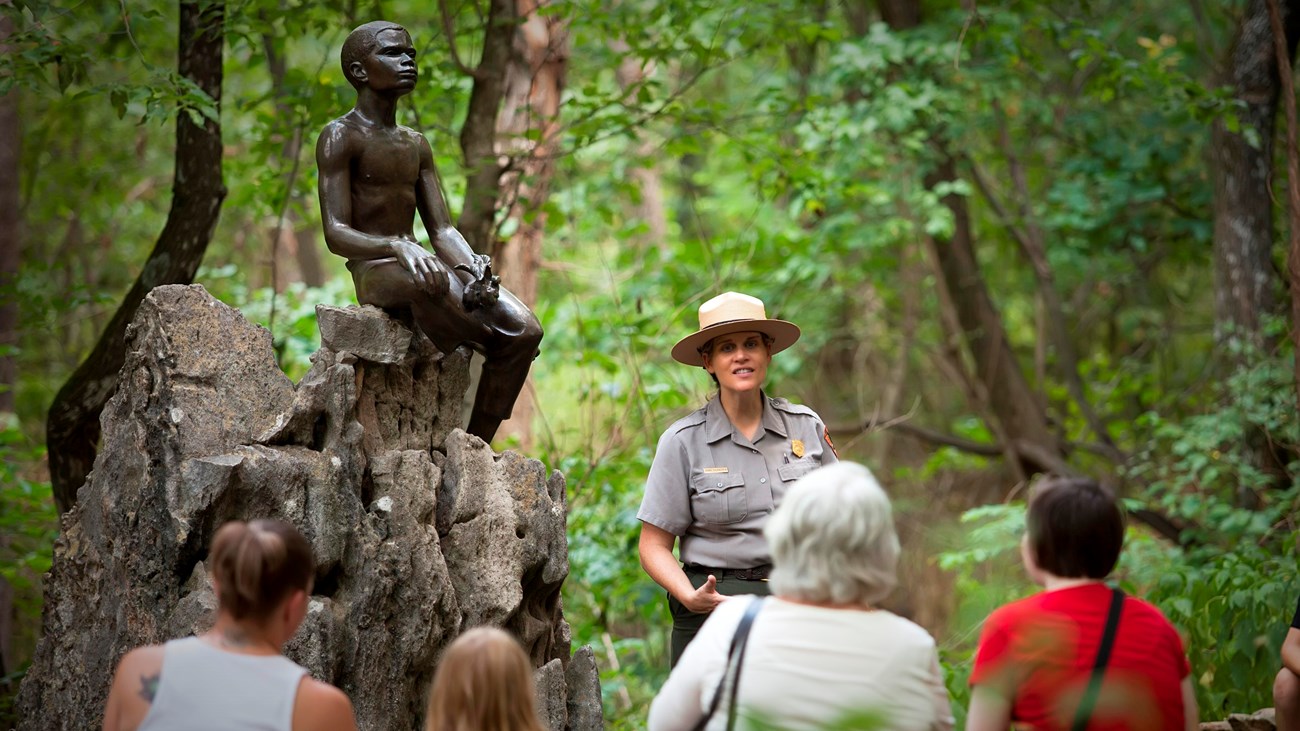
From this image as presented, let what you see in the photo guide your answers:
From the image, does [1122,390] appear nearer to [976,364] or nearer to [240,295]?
[976,364]

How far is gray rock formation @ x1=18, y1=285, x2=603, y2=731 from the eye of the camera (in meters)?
3.46

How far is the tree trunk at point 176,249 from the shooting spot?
212 inches

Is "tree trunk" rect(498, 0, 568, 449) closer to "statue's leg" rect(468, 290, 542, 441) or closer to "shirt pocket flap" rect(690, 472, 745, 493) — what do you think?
"statue's leg" rect(468, 290, 542, 441)

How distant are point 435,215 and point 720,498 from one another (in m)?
1.50

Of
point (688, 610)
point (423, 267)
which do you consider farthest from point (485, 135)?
point (688, 610)

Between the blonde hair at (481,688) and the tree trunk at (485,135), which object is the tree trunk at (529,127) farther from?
the blonde hair at (481,688)

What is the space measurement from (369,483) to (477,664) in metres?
1.59

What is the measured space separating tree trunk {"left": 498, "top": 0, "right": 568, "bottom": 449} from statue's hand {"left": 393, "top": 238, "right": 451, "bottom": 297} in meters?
3.35

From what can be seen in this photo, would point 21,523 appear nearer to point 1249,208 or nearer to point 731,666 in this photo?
point 731,666

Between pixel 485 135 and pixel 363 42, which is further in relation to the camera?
pixel 485 135

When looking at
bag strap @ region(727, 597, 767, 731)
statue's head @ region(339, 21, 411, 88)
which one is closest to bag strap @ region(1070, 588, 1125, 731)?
bag strap @ region(727, 597, 767, 731)

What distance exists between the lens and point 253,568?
2350 mm

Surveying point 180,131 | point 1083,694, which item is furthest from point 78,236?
point 1083,694

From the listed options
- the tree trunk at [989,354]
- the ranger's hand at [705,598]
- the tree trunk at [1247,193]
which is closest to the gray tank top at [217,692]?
the ranger's hand at [705,598]
